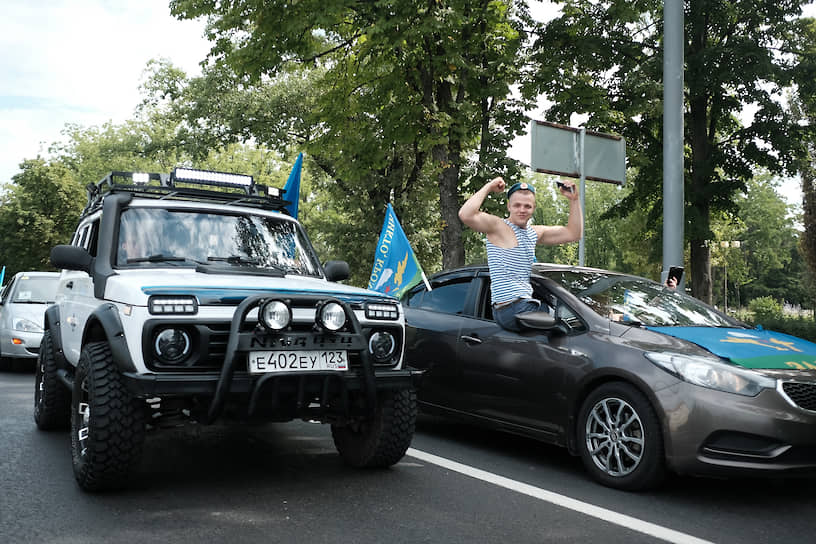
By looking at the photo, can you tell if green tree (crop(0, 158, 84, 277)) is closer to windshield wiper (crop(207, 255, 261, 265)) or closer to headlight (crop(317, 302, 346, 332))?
windshield wiper (crop(207, 255, 261, 265))

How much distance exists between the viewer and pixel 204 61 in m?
17.0

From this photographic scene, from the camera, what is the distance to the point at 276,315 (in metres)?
4.65

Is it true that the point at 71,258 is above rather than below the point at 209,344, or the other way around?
above

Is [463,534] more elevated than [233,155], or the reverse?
[233,155]

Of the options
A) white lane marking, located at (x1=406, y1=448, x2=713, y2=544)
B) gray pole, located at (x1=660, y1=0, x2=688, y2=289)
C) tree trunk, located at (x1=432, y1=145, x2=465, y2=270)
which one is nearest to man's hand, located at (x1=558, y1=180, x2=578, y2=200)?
white lane marking, located at (x1=406, y1=448, x2=713, y2=544)

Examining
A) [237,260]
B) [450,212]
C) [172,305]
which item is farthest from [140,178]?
[450,212]

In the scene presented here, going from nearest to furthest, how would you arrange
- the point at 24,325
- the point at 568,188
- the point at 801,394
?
the point at 801,394, the point at 568,188, the point at 24,325

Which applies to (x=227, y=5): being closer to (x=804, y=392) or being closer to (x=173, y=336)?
(x=173, y=336)

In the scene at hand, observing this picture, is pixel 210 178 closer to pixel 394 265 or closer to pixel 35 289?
pixel 394 265

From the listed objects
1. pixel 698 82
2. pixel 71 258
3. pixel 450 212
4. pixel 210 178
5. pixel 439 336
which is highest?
pixel 698 82

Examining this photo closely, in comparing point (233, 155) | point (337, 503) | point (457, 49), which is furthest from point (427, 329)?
point (233, 155)

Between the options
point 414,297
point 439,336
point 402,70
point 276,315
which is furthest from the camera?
point 402,70

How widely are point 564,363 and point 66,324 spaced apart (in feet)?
13.2

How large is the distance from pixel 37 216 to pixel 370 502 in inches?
1754
